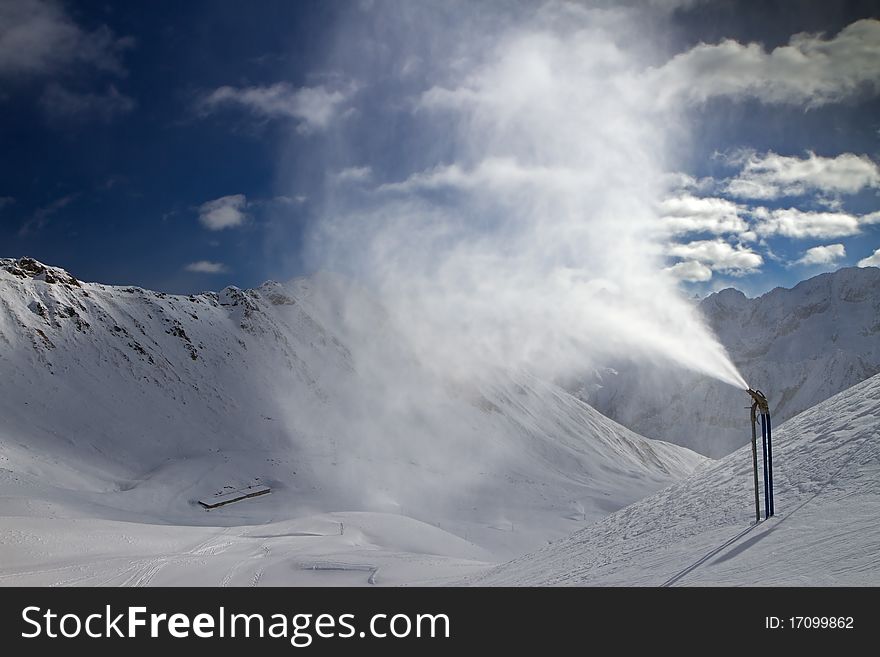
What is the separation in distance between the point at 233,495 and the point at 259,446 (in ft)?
58.3

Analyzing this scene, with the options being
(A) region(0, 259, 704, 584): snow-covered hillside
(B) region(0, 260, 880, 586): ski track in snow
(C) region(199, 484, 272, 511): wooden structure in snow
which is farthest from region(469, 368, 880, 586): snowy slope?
(C) region(199, 484, 272, 511): wooden structure in snow

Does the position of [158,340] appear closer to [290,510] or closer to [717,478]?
[290,510]

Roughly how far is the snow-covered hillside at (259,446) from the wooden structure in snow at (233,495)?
111cm

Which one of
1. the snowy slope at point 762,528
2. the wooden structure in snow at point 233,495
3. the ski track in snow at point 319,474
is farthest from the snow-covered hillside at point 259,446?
the snowy slope at point 762,528

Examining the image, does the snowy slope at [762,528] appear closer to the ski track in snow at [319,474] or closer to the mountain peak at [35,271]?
the ski track in snow at [319,474]

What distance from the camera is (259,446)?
222 ft

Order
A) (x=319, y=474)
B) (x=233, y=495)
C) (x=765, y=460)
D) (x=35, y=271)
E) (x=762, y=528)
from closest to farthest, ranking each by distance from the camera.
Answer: (x=762, y=528) → (x=765, y=460) → (x=233, y=495) → (x=319, y=474) → (x=35, y=271)

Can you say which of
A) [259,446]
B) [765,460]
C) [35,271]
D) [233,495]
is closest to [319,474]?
[233,495]

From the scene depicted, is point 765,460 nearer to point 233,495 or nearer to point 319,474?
point 233,495

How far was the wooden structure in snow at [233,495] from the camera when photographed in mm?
47750

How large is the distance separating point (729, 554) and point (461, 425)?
8256 centimetres

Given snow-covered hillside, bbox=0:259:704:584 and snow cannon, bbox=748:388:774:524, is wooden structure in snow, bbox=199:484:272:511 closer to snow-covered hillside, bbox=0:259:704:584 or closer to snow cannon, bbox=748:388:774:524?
snow-covered hillside, bbox=0:259:704:584

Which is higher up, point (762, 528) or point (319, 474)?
point (319, 474)
